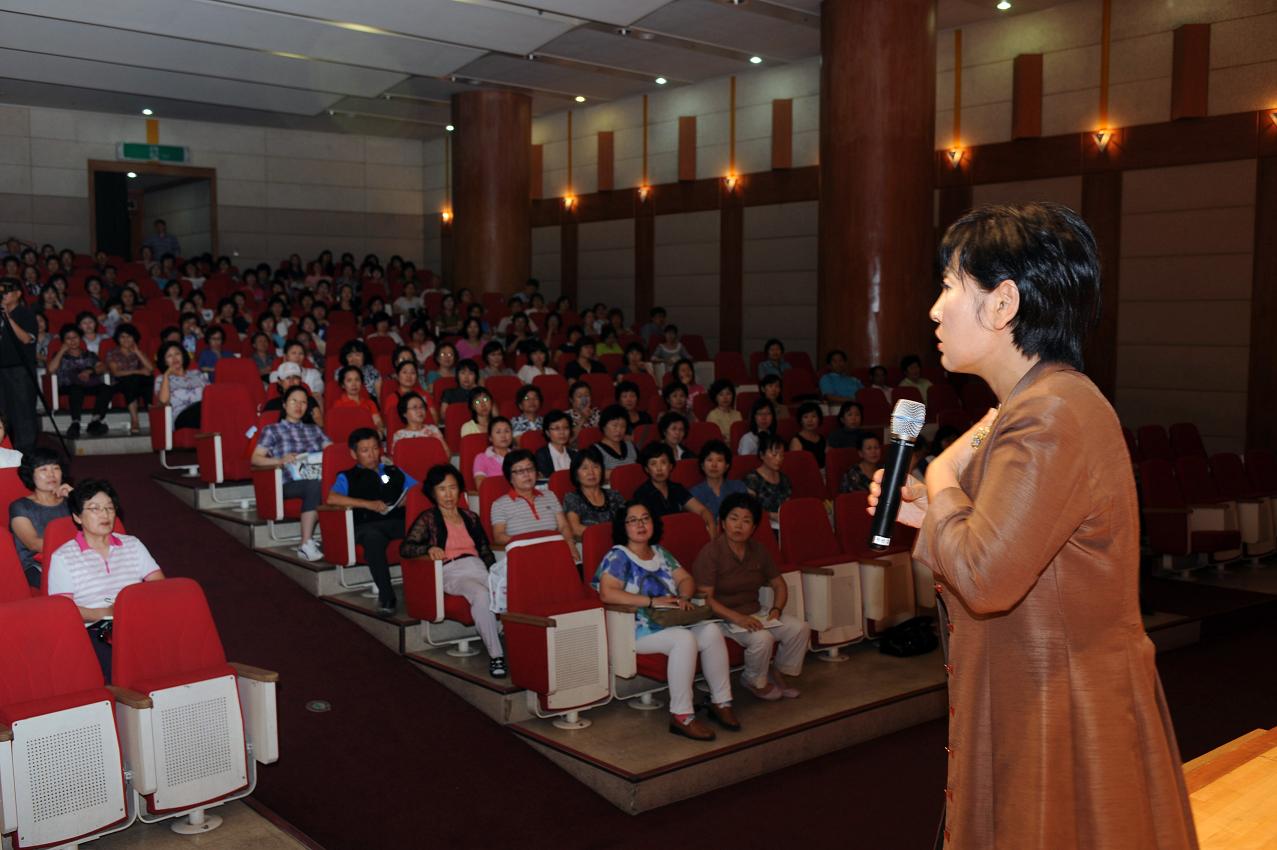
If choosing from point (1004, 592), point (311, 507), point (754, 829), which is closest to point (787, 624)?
point (754, 829)

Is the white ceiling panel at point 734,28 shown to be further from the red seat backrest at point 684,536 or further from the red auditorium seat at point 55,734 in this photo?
the red auditorium seat at point 55,734

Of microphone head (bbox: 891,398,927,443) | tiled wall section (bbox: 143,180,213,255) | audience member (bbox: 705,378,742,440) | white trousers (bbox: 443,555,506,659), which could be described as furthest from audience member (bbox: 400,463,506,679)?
tiled wall section (bbox: 143,180,213,255)

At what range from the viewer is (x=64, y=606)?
2.84 meters

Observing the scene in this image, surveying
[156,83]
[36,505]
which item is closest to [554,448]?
[36,505]

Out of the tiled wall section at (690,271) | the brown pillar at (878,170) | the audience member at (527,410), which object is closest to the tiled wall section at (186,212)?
the tiled wall section at (690,271)

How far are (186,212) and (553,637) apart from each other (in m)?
12.6

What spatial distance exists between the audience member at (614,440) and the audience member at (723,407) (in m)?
1.30

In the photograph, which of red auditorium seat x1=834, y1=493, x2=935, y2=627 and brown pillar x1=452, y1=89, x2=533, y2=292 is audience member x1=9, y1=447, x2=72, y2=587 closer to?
red auditorium seat x1=834, y1=493, x2=935, y2=627

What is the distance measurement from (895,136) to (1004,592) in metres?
7.27

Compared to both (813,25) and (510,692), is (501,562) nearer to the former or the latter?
(510,692)

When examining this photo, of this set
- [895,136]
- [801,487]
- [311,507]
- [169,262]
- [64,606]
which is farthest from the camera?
[169,262]

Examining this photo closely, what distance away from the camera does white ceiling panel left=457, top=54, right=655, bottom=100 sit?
997 cm

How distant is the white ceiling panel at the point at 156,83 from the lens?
31.3 feet

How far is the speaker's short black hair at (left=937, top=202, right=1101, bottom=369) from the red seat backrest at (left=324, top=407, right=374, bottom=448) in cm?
483
